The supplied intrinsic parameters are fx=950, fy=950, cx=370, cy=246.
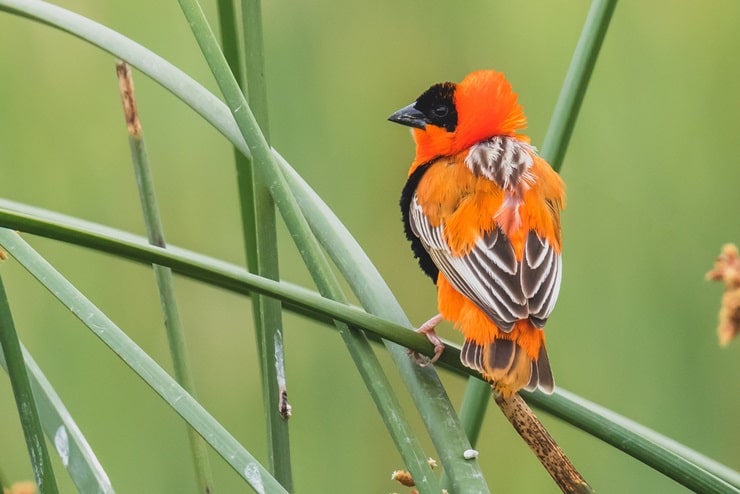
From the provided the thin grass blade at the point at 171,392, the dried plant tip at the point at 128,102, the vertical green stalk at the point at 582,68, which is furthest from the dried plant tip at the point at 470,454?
the dried plant tip at the point at 128,102

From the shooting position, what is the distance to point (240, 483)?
254 cm

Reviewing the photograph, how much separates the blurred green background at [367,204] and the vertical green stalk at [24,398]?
1.19 metres

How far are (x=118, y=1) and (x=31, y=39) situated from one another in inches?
10.5

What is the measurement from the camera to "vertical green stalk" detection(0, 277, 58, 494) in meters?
1.02

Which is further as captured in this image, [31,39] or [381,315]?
[31,39]

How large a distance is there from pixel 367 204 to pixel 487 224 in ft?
3.04

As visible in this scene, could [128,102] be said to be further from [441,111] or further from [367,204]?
[367,204]

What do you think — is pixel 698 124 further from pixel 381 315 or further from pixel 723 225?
pixel 381 315

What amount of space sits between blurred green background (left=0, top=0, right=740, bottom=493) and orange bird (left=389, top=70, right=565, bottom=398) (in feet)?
1.75

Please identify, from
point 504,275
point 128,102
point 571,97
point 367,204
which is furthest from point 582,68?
point 367,204

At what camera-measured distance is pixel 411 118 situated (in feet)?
6.97

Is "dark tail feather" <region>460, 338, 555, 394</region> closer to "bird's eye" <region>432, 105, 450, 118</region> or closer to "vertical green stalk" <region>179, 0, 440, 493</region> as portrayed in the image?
"vertical green stalk" <region>179, 0, 440, 493</region>

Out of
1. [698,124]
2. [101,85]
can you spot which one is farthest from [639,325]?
[101,85]

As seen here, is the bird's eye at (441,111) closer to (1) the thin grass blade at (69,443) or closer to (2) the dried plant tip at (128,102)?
(2) the dried plant tip at (128,102)
